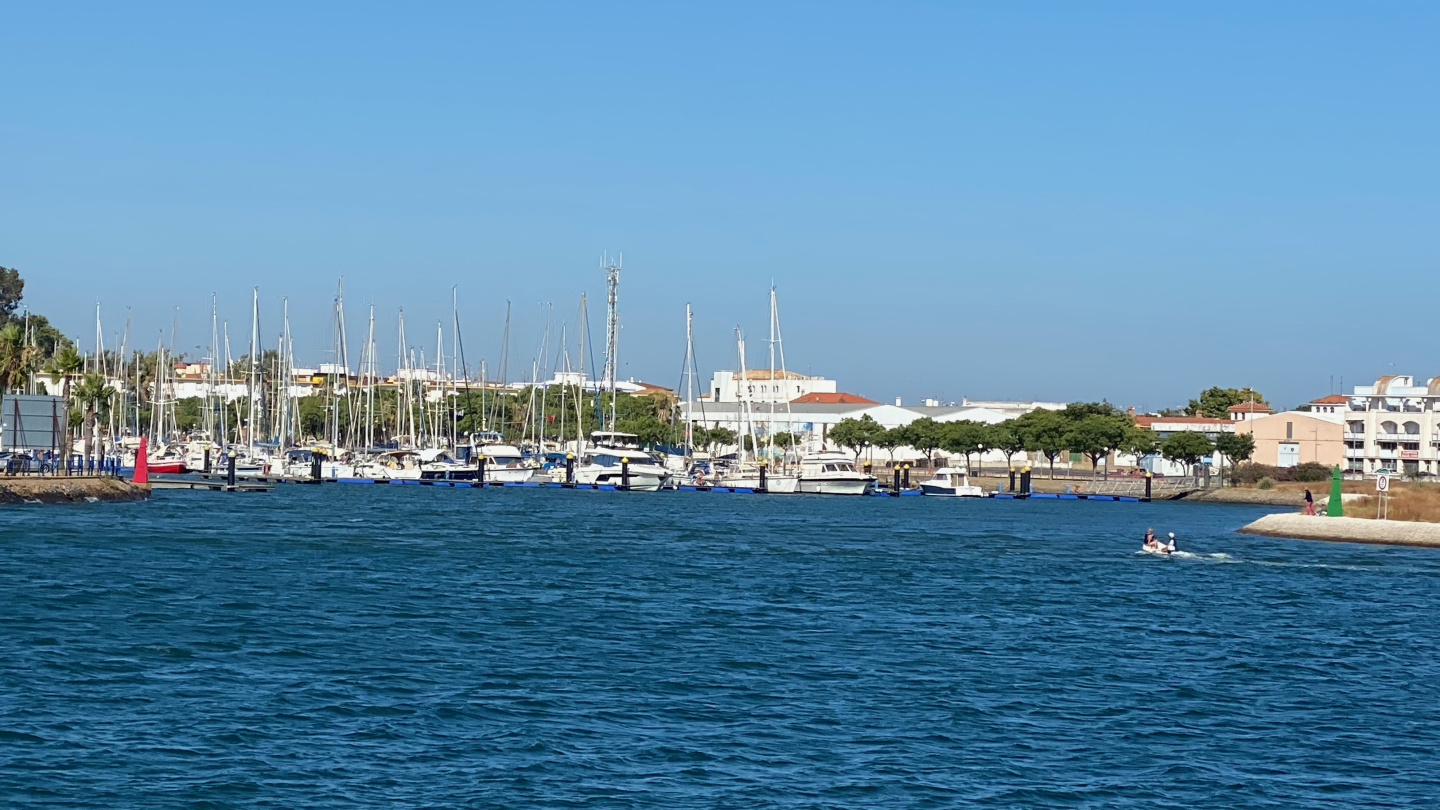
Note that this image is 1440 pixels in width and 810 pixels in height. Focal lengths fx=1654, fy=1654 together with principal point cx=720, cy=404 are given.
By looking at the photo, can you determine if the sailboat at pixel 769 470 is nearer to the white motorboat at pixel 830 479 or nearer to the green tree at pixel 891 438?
the white motorboat at pixel 830 479

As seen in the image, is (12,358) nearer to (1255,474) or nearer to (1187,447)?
(1187,447)

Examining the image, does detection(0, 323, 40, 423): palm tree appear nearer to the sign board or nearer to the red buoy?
the sign board

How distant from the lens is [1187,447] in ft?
472

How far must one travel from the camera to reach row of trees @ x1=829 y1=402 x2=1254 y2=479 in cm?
14512

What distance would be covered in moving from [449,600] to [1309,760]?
79.3ft

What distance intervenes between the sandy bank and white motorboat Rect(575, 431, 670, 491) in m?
47.1

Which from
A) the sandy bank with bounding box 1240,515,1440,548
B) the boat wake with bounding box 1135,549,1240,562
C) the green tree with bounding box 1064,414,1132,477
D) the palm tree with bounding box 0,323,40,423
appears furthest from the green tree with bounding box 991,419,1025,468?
the palm tree with bounding box 0,323,40,423

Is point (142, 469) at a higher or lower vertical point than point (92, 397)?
lower

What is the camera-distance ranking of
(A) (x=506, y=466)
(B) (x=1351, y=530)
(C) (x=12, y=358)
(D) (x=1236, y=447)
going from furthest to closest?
(D) (x=1236, y=447) → (A) (x=506, y=466) → (C) (x=12, y=358) → (B) (x=1351, y=530)

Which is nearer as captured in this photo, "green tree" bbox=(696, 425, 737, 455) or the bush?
the bush

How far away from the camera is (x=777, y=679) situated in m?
30.1

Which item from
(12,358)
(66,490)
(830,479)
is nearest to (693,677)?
(66,490)

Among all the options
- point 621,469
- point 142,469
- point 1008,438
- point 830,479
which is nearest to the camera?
point 142,469

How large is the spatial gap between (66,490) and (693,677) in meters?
56.3
